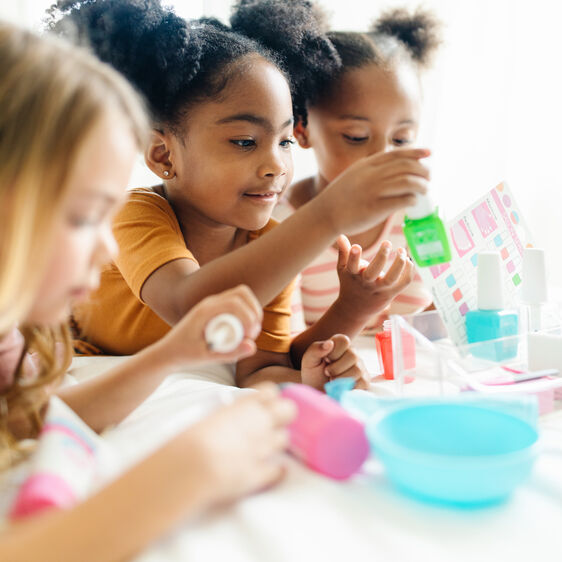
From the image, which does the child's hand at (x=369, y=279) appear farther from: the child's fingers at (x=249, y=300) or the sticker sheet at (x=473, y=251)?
the child's fingers at (x=249, y=300)

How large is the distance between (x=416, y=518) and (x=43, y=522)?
0.25m

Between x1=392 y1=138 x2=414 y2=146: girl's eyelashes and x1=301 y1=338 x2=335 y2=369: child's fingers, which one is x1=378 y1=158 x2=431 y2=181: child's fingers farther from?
x1=392 y1=138 x2=414 y2=146: girl's eyelashes

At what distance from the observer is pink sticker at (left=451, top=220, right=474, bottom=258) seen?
876 mm

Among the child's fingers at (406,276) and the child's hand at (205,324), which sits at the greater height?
the child's fingers at (406,276)

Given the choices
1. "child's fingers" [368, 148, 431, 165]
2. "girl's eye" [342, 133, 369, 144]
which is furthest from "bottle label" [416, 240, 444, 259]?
"girl's eye" [342, 133, 369, 144]

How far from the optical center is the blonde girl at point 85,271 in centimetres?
40

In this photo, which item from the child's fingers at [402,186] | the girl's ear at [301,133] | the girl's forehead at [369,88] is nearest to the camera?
the child's fingers at [402,186]

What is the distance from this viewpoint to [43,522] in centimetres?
40

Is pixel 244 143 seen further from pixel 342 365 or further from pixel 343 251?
pixel 342 365

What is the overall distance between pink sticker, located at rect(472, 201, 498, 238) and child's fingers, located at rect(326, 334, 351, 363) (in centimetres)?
26

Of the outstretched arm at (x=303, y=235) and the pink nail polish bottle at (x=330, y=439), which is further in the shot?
the outstretched arm at (x=303, y=235)

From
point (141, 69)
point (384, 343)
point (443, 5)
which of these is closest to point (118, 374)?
point (384, 343)

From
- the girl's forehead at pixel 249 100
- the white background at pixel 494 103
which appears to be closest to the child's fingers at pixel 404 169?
the girl's forehead at pixel 249 100

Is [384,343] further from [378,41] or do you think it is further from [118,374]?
[378,41]
